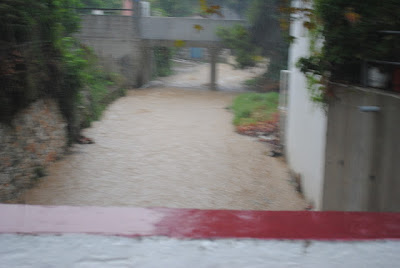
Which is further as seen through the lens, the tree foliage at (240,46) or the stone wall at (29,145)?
the tree foliage at (240,46)

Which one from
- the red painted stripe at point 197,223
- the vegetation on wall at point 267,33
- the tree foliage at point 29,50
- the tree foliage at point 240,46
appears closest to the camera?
the red painted stripe at point 197,223

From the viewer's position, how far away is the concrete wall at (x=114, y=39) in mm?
20453

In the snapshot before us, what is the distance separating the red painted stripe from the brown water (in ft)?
17.8

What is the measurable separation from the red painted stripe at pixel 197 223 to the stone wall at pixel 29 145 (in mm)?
5374

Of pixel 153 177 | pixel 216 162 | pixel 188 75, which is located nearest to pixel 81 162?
pixel 153 177

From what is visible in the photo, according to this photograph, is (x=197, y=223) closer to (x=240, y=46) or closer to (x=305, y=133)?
(x=305, y=133)

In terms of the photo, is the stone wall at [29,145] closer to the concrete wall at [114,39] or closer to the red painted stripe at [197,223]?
the red painted stripe at [197,223]

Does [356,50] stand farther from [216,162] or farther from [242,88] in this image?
[242,88]

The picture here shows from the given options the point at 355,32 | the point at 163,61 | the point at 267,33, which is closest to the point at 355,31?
the point at 355,32

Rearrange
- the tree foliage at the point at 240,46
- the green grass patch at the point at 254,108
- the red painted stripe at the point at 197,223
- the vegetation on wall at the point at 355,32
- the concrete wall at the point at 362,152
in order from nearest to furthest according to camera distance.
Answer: the red painted stripe at the point at 197,223
the concrete wall at the point at 362,152
the vegetation on wall at the point at 355,32
the green grass patch at the point at 254,108
the tree foliage at the point at 240,46

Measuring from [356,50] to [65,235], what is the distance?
378cm

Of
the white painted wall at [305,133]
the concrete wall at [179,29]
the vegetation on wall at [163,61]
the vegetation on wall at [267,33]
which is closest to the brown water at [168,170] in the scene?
the white painted wall at [305,133]

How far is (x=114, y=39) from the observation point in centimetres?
2058

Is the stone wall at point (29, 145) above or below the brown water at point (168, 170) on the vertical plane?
above
